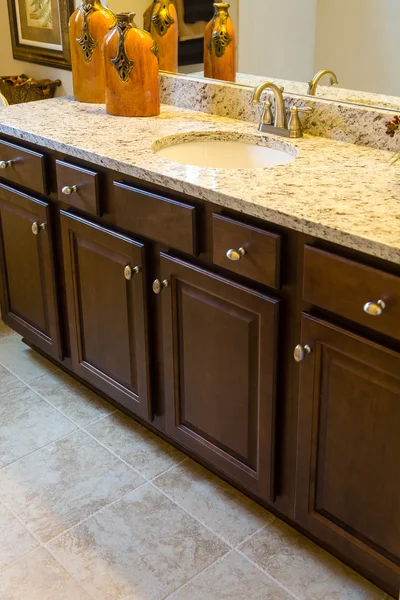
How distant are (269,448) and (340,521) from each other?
9.0 inches

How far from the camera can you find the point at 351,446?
5.03ft

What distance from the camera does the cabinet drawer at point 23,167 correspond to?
2.16m

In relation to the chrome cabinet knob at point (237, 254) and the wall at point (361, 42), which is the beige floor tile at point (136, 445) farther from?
the wall at point (361, 42)

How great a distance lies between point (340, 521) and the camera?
163cm

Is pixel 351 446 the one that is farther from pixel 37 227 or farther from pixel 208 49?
pixel 208 49

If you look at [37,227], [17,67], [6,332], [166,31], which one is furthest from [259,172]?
[17,67]

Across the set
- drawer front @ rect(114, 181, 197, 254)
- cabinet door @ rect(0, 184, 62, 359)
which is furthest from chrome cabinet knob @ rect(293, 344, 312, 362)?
cabinet door @ rect(0, 184, 62, 359)

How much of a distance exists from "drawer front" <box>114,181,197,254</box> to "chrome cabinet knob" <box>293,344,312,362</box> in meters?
0.36

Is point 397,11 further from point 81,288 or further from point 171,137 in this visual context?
point 81,288

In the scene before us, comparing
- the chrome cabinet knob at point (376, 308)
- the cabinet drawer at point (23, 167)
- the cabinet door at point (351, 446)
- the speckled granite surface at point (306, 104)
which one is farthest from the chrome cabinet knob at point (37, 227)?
the chrome cabinet knob at point (376, 308)

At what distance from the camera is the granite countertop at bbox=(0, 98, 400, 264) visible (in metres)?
1.42

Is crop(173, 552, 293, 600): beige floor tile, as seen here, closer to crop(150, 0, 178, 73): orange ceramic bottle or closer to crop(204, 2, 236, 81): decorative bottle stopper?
crop(204, 2, 236, 81): decorative bottle stopper

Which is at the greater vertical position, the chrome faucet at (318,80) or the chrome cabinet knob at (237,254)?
the chrome faucet at (318,80)

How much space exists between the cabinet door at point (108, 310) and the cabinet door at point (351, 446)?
0.59m
